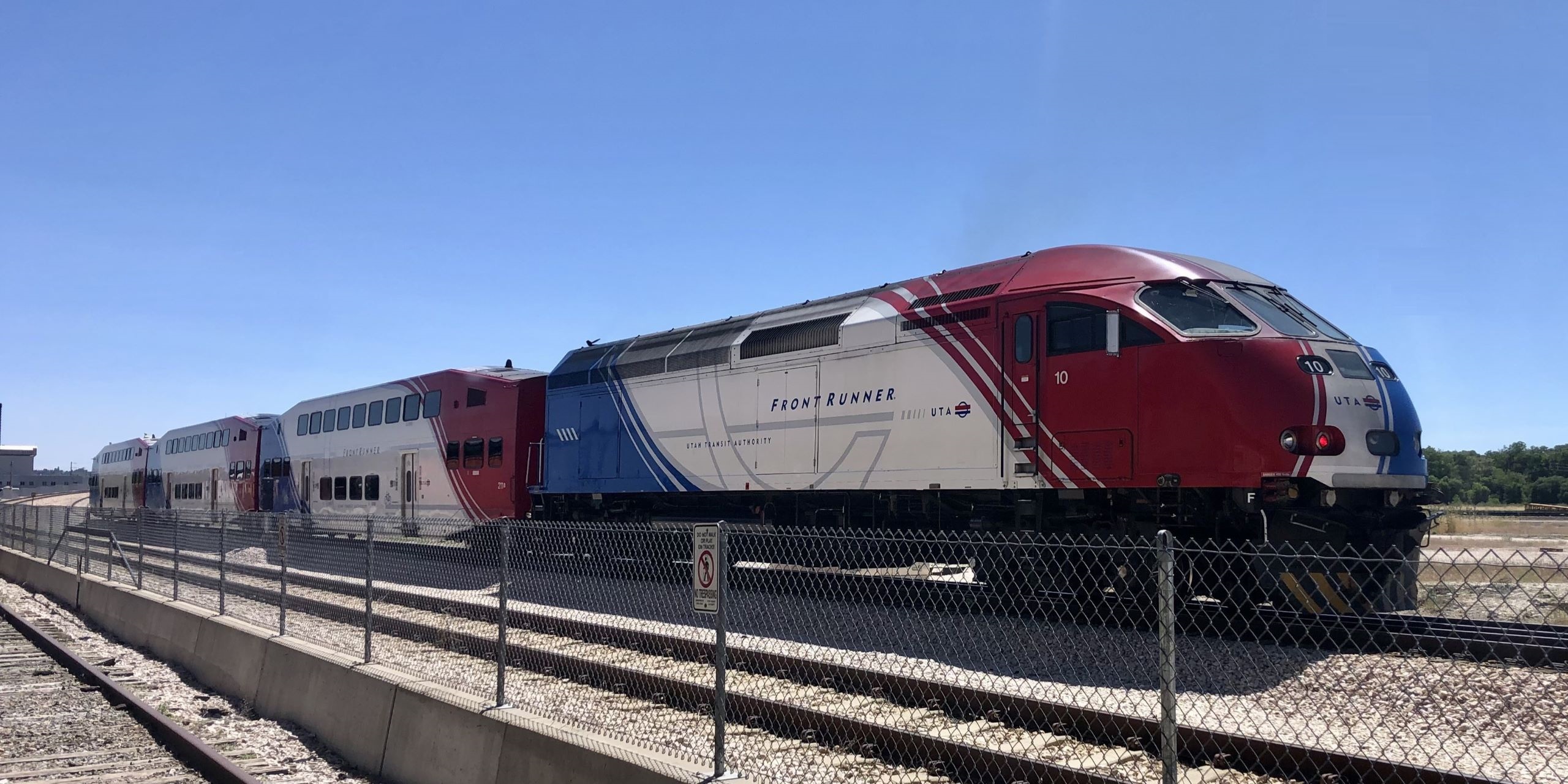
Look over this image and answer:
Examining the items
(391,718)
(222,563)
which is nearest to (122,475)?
(222,563)

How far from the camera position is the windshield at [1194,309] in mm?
10516

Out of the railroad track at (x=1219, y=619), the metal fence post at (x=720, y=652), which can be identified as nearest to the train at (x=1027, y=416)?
the railroad track at (x=1219, y=619)

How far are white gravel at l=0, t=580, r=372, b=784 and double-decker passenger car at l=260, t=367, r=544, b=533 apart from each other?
5529mm

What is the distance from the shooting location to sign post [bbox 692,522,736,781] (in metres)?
5.49

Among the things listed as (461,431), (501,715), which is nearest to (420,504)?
(461,431)

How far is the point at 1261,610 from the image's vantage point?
10500mm

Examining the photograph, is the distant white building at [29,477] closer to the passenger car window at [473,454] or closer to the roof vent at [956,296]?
the passenger car window at [473,454]

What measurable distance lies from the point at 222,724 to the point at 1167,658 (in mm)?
8555

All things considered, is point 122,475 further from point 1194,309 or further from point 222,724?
point 1194,309

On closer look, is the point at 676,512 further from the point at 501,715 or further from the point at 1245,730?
the point at 1245,730

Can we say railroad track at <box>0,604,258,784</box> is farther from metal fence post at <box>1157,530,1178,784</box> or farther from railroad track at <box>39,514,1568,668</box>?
metal fence post at <box>1157,530,1178,784</box>

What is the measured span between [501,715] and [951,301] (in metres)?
7.70

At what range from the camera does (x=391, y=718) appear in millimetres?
7766

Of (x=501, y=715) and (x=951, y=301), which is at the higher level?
(x=951, y=301)
